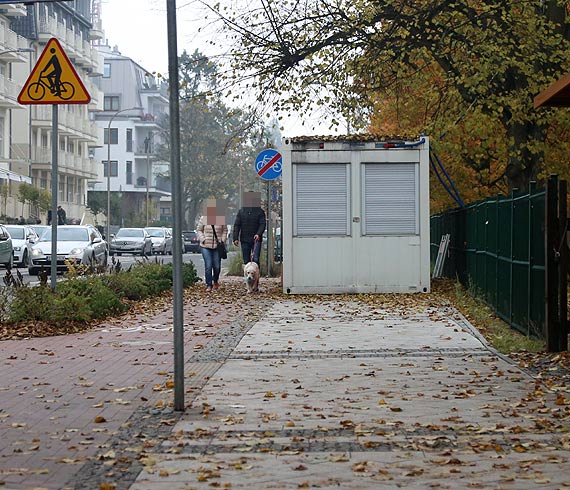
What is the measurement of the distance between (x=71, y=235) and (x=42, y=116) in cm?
4294

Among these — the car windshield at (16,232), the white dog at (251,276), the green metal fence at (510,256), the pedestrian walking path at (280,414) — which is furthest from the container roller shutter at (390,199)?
the car windshield at (16,232)

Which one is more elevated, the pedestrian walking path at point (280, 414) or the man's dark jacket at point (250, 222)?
the man's dark jacket at point (250, 222)

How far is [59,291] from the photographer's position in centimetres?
1691

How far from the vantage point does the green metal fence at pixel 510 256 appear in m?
13.3

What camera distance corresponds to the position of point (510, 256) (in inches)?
609

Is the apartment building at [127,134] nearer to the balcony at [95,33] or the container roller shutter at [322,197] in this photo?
the balcony at [95,33]

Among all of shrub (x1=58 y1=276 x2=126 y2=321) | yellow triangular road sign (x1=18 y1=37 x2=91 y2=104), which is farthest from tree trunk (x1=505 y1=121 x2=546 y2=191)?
yellow triangular road sign (x1=18 y1=37 x2=91 y2=104)

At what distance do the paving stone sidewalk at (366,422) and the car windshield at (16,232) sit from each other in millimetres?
33340

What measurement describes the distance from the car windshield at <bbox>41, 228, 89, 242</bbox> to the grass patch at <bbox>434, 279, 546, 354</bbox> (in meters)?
15.9

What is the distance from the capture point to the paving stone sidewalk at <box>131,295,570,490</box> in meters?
6.70

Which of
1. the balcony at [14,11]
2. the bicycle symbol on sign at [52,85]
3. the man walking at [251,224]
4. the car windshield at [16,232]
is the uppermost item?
the balcony at [14,11]

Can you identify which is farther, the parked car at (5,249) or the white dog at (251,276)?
the parked car at (5,249)

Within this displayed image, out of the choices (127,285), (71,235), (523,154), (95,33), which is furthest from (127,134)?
(127,285)

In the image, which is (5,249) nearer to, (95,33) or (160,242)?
(160,242)
